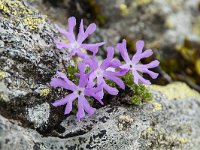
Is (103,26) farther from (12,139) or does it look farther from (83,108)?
(12,139)

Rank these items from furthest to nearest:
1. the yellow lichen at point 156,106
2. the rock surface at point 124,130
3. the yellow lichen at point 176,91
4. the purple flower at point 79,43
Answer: the yellow lichen at point 176,91 → the yellow lichen at point 156,106 → the purple flower at point 79,43 → the rock surface at point 124,130

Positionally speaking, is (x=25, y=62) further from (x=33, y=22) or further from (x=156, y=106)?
(x=156, y=106)

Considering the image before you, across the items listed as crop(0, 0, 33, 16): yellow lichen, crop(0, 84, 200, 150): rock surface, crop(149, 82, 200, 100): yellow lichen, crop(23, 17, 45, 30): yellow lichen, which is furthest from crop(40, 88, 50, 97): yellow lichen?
crop(149, 82, 200, 100): yellow lichen

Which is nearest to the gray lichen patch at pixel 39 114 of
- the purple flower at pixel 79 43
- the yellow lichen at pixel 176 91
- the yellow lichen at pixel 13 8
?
the purple flower at pixel 79 43

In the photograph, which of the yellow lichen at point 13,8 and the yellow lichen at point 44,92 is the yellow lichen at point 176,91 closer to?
the yellow lichen at point 44,92

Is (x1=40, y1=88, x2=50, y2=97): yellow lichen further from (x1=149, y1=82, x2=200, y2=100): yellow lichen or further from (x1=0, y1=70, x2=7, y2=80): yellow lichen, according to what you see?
(x1=149, y1=82, x2=200, y2=100): yellow lichen

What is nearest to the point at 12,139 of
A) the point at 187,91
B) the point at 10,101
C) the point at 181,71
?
the point at 10,101

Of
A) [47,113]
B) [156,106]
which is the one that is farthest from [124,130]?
[47,113]
